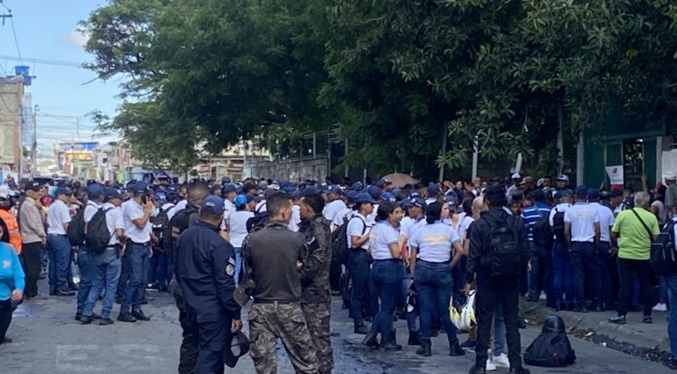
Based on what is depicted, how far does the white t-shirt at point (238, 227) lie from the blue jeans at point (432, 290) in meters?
4.86

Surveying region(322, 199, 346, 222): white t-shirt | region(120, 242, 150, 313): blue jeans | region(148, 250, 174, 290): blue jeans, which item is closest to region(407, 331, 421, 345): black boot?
region(322, 199, 346, 222): white t-shirt

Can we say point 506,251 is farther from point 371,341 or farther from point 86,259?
point 86,259

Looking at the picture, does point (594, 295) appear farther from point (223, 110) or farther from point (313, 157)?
point (313, 157)

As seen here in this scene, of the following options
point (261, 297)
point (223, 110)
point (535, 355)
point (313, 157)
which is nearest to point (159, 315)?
point (535, 355)

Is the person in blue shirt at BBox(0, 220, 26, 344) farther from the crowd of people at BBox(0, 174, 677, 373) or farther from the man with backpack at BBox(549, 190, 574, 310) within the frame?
the man with backpack at BBox(549, 190, 574, 310)

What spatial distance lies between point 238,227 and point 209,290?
7.65 m

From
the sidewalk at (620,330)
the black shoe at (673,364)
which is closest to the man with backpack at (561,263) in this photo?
the sidewalk at (620,330)

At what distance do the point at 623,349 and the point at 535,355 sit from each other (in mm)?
2103

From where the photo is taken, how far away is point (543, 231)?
14.9 metres

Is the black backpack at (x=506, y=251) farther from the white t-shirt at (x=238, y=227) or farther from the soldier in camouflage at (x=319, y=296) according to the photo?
the white t-shirt at (x=238, y=227)

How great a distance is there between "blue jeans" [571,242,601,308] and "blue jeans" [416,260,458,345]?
3.74 meters

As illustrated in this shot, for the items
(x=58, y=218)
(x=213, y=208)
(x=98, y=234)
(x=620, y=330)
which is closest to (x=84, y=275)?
(x=98, y=234)

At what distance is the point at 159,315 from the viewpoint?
15.2m

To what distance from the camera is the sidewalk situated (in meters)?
12.4
